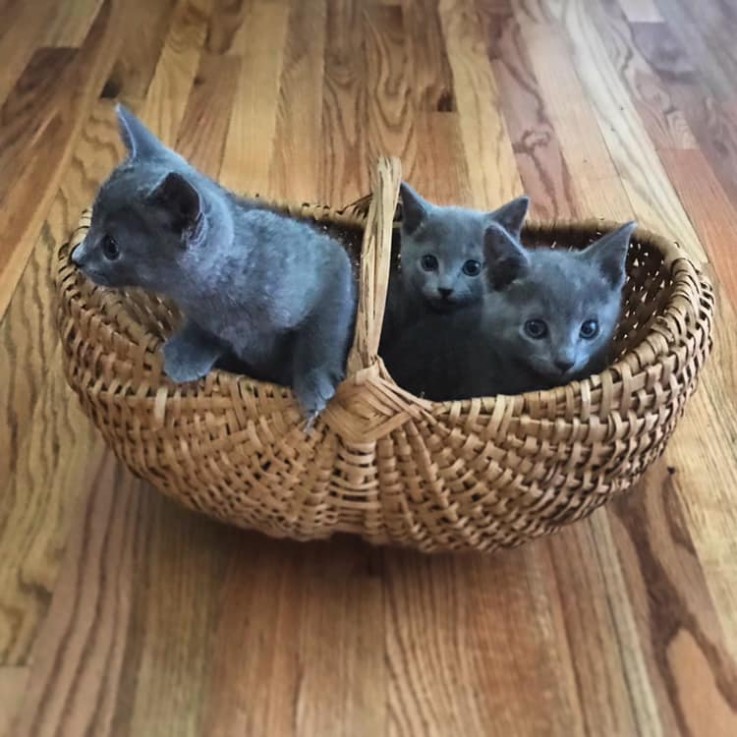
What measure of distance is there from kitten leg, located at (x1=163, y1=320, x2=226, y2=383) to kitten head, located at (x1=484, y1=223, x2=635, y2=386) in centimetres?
31

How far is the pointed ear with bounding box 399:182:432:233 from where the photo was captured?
122cm

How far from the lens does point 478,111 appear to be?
1941mm

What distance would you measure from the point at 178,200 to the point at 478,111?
1.21m

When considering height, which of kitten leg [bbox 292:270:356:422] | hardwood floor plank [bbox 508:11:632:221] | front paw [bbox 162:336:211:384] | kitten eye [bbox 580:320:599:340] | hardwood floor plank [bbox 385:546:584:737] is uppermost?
front paw [bbox 162:336:211:384]

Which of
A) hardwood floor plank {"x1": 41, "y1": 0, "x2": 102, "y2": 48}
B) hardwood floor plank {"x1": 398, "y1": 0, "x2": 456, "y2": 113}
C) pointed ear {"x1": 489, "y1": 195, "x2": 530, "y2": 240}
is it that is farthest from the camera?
hardwood floor plank {"x1": 41, "y1": 0, "x2": 102, "y2": 48}

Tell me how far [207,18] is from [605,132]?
93cm

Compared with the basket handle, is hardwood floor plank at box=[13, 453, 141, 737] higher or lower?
lower

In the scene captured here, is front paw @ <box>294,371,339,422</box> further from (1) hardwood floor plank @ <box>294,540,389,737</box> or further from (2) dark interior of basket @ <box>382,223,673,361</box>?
(2) dark interior of basket @ <box>382,223,673,361</box>

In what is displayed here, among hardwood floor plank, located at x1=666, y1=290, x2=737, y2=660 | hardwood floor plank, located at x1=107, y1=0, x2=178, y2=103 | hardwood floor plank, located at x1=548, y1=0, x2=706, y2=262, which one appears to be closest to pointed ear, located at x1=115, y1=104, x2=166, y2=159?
hardwood floor plank, located at x1=666, y1=290, x2=737, y2=660

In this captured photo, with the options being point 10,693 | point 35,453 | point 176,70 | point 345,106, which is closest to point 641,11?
point 345,106

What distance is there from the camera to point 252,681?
96cm

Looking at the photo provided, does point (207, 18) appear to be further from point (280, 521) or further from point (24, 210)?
point (280, 521)

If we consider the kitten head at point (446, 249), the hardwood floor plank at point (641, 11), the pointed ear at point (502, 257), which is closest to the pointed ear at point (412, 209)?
the kitten head at point (446, 249)

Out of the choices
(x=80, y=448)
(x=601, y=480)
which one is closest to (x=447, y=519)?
(x=601, y=480)
